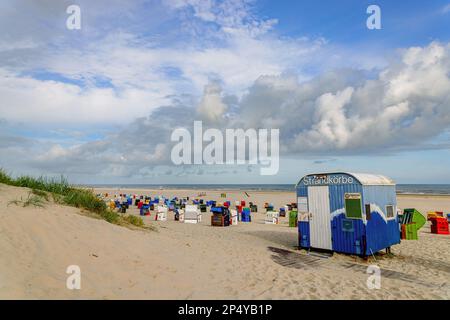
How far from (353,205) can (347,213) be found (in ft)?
1.32

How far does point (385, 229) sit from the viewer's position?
1206cm

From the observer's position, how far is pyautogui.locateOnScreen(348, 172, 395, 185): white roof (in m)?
11.2

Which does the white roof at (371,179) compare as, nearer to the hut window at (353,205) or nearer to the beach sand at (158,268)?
the hut window at (353,205)

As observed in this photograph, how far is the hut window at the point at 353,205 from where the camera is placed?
36.0 ft

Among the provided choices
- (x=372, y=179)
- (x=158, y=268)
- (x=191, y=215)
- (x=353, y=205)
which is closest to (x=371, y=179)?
(x=372, y=179)

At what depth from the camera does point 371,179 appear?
467 inches

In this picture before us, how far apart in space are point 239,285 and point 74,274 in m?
3.89

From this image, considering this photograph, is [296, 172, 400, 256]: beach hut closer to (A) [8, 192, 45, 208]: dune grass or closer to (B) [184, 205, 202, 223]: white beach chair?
(A) [8, 192, 45, 208]: dune grass

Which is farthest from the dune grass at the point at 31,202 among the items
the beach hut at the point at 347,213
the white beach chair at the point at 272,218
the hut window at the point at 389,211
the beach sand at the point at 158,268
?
the white beach chair at the point at 272,218

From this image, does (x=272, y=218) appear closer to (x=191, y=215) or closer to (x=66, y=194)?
(x=191, y=215)

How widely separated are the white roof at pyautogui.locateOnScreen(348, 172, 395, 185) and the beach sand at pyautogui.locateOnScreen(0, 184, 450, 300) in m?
2.97

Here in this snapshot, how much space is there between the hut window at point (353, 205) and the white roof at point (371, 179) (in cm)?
63

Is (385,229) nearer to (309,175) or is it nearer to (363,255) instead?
(363,255)
